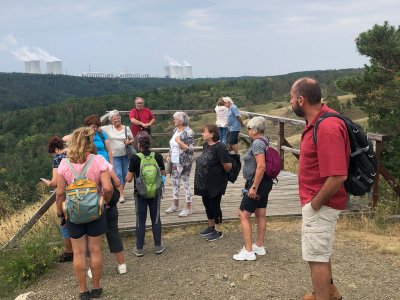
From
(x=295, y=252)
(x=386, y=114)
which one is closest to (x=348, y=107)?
(x=386, y=114)

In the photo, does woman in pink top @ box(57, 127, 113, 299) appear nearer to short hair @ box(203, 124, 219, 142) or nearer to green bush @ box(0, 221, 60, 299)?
green bush @ box(0, 221, 60, 299)

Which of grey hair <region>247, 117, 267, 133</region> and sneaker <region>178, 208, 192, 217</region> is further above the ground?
grey hair <region>247, 117, 267, 133</region>

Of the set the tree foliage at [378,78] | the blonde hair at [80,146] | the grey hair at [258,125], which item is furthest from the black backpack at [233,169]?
the tree foliage at [378,78]

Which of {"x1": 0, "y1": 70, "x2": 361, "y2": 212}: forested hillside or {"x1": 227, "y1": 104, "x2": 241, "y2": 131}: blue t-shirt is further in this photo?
{"x1": 0, "y1": 70, "x2": 361, "y2": 212}: forested hillside

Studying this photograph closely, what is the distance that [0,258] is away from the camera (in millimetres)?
4652

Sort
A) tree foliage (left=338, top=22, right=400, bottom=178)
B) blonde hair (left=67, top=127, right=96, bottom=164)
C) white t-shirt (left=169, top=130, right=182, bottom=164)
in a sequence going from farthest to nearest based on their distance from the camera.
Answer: tree foliage (left=338, top=22, right=400, bottom=178)
white t-shirt (left=169, top=130, right=182, bottom=164)
blonde hair (left=67, top=127, right=96, bottom=164)

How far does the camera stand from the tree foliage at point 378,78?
10328mm

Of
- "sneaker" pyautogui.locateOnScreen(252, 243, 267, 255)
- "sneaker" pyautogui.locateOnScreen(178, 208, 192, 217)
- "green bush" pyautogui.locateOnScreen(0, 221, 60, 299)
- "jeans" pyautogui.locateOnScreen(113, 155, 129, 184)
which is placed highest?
"jeans" pyautogui.locateOnScreen(113, 155, 129, 184)

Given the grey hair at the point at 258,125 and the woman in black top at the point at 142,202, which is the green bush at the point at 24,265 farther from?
the grey hair at the point at 258,125

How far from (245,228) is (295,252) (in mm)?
817

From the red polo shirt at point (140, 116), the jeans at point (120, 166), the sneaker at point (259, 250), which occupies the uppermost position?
the red polo shirt at point (140, 116)

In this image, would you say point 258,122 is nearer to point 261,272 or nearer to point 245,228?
point 245,228

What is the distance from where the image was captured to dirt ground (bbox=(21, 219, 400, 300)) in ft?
11.9

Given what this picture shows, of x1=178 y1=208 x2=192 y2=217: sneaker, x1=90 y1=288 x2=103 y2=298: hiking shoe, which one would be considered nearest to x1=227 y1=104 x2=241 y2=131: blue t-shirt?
x1=178 y1=208 x2=192 y2=217: sneaker
